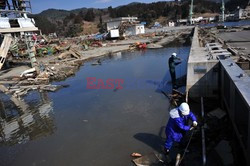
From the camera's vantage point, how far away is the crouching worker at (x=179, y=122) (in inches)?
262

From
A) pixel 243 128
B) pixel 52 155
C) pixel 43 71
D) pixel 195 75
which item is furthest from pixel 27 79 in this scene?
pixel 243 128

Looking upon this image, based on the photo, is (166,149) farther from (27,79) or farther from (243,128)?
(27,79)

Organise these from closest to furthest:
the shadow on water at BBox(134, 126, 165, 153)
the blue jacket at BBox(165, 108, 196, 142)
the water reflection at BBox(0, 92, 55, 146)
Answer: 1. the blue jacket at BBox(165, 108, 196, 142)
2. the shadow on water at BBox(134, 126, 165, 153)
3. the water reflection at BBox(0, 92, 55, 146)

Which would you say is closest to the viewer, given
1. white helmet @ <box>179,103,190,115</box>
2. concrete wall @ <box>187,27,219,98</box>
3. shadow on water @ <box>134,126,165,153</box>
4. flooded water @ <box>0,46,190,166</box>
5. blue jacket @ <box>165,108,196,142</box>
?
white helmet @ <box>179,103,190,115</box>

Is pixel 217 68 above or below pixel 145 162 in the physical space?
above

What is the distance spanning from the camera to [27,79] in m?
20.7

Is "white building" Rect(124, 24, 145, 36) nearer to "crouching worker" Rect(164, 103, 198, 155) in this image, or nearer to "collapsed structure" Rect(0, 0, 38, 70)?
"collapsed structure" Rect(0, 0, 38, 70)

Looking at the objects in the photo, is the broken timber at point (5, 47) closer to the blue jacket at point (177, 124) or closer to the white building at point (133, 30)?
the blue jacket at point (177, 124)

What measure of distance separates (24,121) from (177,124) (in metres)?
9.02

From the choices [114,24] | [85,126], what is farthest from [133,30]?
[85,126]

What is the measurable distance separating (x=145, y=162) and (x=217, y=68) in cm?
649

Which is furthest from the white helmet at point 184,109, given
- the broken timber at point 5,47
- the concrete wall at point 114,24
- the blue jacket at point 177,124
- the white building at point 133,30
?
the concrete wall at point 114,24

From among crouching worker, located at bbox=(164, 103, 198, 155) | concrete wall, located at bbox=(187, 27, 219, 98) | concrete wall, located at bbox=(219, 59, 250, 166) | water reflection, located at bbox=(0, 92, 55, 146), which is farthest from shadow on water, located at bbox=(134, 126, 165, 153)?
water reflection, located at bbox=(0, 92, 55, 146)

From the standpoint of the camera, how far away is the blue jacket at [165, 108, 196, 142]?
673cm
